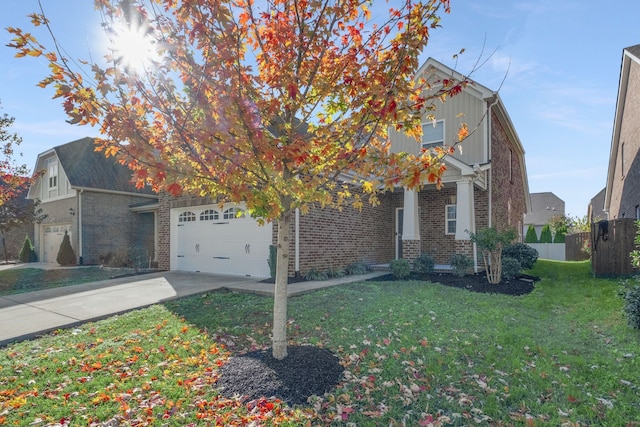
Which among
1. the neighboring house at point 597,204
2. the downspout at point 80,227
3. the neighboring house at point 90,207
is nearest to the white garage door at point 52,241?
the neighboring house at point 90,207

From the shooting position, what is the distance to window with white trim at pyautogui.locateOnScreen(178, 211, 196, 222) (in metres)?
12.5

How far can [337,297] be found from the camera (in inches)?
295

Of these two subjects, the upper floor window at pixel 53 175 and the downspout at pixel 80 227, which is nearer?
the downspout at pixel 80 227

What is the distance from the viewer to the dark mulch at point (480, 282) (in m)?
8.42

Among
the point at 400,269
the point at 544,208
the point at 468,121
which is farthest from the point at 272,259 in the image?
the point at 544,208

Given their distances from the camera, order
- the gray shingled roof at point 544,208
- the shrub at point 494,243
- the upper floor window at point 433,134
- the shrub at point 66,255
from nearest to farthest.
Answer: the shrub at point 494,243 → the upper floor window at point 433,134 → the shrub at point 66,255 → the gray shingled roof at point 544,208

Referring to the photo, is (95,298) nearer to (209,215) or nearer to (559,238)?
(209,215)

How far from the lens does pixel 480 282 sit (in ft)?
30.6

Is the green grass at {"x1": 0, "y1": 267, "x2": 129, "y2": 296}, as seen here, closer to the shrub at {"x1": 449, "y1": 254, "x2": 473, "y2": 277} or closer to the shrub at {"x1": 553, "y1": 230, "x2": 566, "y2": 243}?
the shrub at {"x1": 449, "y1": 254, "x2": 473, "y2": 277}

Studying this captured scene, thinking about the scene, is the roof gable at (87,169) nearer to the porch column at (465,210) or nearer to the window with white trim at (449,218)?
the window with white trim at (449,218)

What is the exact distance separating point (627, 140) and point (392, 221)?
9.72 m

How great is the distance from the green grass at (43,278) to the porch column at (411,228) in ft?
32.0

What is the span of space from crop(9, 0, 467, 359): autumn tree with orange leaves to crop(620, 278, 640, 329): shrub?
395cm

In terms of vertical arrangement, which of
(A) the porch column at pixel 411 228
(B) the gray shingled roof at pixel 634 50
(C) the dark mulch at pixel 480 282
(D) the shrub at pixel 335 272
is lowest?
(C) the dark mulch at pixel 480 282
